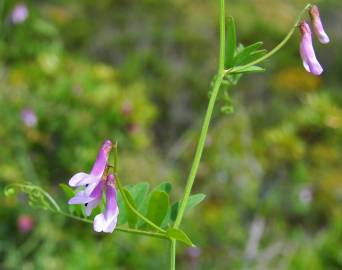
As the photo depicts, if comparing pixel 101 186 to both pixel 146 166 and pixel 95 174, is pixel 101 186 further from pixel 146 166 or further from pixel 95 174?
pixel 146 166

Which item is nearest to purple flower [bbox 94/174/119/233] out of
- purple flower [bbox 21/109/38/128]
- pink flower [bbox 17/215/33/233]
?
pink flower [bbox 17/215/33/233]

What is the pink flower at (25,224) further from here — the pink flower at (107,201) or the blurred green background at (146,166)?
the pink flower at (107,201)

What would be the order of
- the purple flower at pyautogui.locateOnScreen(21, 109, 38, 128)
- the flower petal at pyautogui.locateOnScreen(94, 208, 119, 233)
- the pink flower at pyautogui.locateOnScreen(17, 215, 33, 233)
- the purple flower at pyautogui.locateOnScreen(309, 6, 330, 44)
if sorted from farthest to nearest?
1. the purple flower at pyautogui.locateOnScreen(21, 109, 38, 128)
2. the pink flower at pyautogui.locateOnScreen(17, 215, 33, 233)
3. the purple flower at pyautogui.locateOnScreen(309, 6, 330, 44)
4. the flower petal at pyautogui.locateOnScreen(94, 208, 119, 233)

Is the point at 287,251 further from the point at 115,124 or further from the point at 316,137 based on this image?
the point at 115,124

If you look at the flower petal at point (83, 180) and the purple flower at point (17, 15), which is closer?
the flower petal at point (83, 180)

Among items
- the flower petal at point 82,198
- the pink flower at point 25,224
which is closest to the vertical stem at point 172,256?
the flower petal at point 82,198

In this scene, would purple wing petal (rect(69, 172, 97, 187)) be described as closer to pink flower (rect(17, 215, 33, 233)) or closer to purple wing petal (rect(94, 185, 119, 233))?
purple wing petal (rect(94, 185, 119, 233))

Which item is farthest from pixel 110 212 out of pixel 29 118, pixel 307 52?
pixel 29 118
